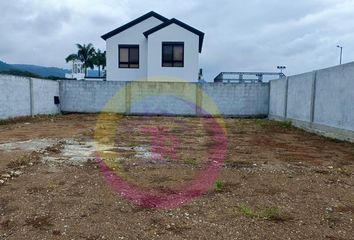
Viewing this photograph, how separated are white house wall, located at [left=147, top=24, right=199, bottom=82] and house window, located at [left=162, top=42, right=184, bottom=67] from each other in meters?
0.21

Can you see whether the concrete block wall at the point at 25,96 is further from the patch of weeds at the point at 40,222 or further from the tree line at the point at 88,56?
the tree line at the point at 88,56

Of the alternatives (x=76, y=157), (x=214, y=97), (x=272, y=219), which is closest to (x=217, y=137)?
(x=76, y=157)

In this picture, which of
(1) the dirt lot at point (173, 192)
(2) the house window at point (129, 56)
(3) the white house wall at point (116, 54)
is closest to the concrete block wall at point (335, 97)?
(1) the dirt lot at point (173, 192)

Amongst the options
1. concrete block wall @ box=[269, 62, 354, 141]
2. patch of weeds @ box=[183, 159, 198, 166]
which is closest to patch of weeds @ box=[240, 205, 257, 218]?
patch of weeds @ box=[183, 159, 198, 166]

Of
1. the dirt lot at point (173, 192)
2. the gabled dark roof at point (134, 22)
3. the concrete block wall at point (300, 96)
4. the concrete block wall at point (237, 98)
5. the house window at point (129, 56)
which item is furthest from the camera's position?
the house window at point (129, 56)

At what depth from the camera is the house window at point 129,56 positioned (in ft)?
73.4

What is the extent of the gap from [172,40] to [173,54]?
89 centimetres

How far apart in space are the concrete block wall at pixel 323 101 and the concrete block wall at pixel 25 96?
12.0 m

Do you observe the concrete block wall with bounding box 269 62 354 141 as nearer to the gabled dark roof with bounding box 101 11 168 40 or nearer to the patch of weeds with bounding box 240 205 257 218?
the patch of weeds with bounding box 240 205 257 218

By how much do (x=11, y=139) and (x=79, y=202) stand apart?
604 cm

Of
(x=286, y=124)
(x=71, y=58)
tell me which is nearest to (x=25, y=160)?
(x=286, y=124)

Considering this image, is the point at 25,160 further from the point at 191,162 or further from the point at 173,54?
the point at 173,54

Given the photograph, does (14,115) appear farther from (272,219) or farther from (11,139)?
(272,219)

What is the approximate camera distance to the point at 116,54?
22.3 metres
